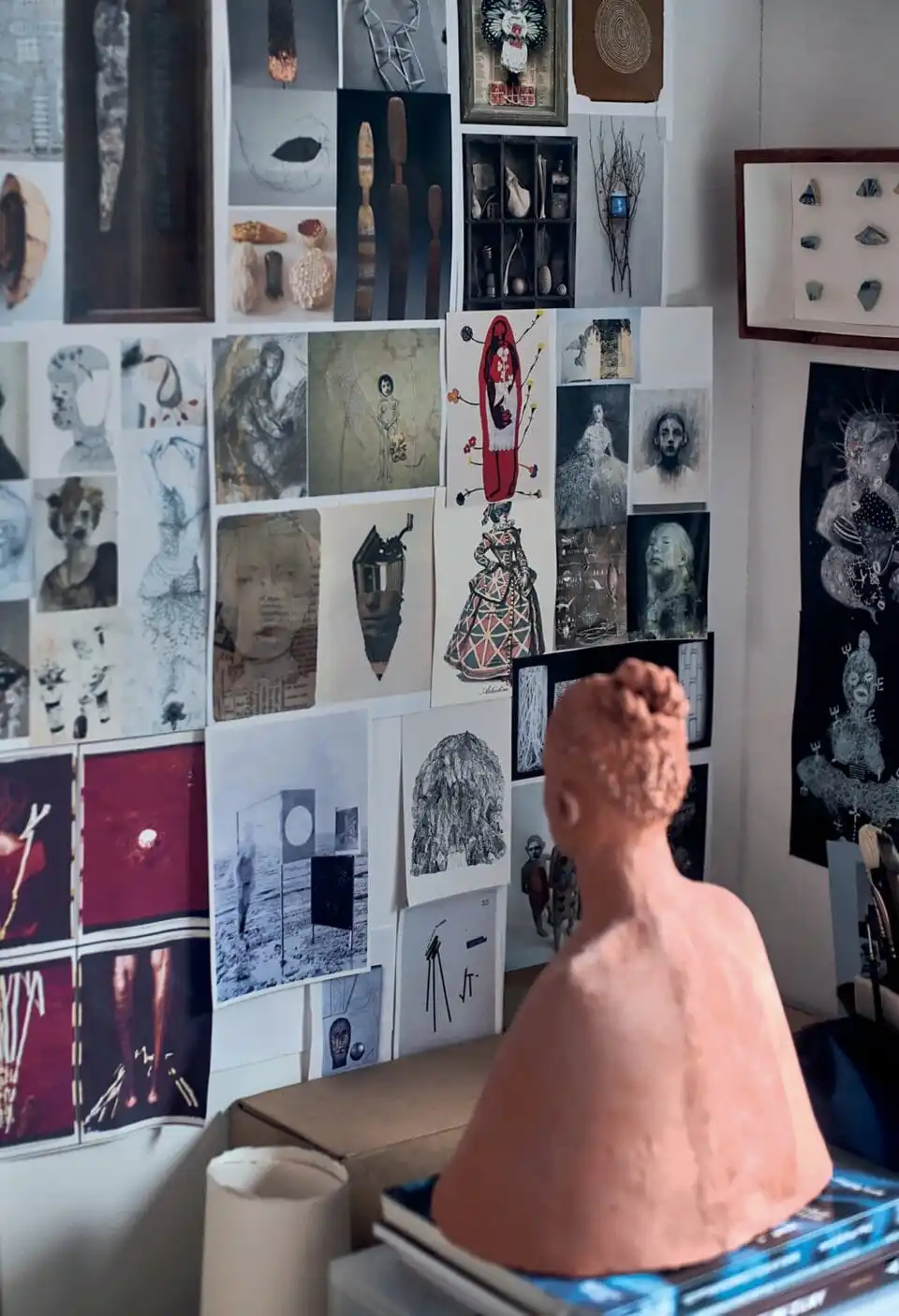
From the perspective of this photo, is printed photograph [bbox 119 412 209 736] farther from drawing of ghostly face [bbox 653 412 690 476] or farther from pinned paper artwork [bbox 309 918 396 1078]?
drawing of ghostly face [bbox 653 412 690 476]

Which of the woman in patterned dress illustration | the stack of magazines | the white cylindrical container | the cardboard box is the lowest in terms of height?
A: the white cylindrical container

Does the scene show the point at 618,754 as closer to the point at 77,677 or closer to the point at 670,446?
the point at 77,677

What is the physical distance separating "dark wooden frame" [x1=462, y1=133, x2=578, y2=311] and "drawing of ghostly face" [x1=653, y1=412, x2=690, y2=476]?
150 mm

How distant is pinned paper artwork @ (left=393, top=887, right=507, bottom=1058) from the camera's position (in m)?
1.54

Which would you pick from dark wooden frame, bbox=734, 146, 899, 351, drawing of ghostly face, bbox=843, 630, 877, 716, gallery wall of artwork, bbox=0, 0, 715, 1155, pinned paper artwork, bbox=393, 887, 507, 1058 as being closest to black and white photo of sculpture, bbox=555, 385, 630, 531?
gallery wall of artwork, bbox=0, 0, 715, 1155

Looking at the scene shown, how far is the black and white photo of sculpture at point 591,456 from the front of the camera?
1.57 meters

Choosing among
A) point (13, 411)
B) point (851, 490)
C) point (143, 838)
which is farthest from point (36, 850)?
point (851, 490)

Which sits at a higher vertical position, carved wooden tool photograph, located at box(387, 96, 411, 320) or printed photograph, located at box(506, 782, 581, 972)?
carved wooden tool photograph, located at box(387, 96, 411, 320)

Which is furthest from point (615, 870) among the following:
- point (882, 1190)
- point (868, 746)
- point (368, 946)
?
point (868, 746)

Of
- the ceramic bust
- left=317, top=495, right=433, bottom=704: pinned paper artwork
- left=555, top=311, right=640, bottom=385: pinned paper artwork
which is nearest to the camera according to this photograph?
the ceramic bust

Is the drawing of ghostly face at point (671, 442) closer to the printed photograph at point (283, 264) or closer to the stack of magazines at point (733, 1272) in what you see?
the printed photograph at point (283, 264)

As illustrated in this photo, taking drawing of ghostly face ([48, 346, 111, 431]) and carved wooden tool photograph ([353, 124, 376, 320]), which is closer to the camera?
drawing of ghostly face ([48, 346, 111, 431])

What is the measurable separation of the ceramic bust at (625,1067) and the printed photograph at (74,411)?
1.45 feet

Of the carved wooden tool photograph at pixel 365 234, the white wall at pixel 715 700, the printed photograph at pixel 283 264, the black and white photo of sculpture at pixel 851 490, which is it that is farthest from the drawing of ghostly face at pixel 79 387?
the black and white photo of sculpture at pixel 851 490
